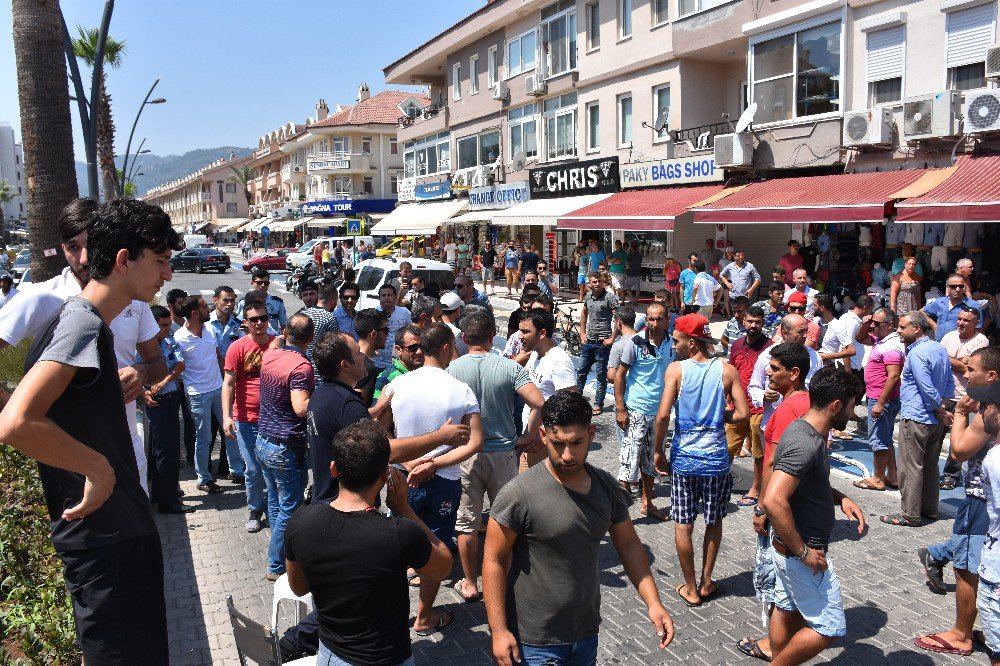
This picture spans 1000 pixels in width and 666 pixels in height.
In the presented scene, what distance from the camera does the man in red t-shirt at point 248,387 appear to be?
6.82 meters

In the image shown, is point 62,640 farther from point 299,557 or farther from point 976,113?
point 976,113

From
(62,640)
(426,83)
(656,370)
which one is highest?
(426,83)

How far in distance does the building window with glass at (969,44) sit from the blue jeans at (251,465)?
46.1ft

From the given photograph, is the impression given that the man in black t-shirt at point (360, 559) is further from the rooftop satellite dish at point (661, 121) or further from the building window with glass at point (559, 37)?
the building window with glass at point (559, 37)

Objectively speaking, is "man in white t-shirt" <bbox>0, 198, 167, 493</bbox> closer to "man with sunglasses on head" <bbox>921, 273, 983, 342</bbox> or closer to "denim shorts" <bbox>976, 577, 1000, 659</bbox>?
"denim shorts" <bbox>976, 577, 1000, 659</bbox>

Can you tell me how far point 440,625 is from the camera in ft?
17.1

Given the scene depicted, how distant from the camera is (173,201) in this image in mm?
146125

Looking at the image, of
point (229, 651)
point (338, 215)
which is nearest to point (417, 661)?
point (229, 651)

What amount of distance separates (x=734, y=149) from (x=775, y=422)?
1476 centimetres

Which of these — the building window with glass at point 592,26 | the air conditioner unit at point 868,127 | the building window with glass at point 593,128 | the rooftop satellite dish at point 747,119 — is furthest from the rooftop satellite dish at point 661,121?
the air conditioner unit at point 868,127

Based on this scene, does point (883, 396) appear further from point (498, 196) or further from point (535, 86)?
point (498, 196)

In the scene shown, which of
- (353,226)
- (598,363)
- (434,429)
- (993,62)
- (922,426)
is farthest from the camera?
(353,226)

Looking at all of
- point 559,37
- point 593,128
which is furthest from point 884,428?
point 559,37

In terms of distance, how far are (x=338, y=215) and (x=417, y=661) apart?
6137 centimetres
